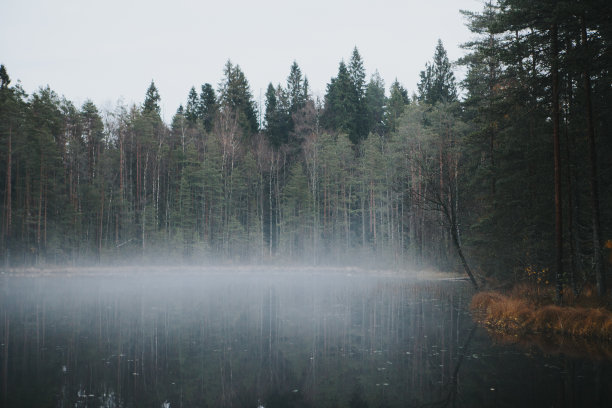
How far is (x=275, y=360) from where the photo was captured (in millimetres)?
11805

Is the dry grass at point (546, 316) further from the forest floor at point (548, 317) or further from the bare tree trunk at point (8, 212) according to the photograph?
the bare tree trunk at point (8, 212)

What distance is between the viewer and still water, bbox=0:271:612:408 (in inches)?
344

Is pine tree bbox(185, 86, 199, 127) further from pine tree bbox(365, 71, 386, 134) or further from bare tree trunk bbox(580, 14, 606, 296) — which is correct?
bare tree trunk bbox(580, 14, 606, 296)

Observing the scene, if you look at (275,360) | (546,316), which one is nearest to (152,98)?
(275,360)

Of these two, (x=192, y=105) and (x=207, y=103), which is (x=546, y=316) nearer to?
(x=207, y=103)

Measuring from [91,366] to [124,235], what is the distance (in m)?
41.1

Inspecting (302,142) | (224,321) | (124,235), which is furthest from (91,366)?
(302,142)

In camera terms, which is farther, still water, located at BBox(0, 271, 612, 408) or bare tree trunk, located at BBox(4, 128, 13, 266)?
bare tree trunk, located at BBox(4, 128, 13, 266)

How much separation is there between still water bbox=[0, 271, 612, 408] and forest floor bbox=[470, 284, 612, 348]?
1227 mm

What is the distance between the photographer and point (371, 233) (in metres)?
53.8

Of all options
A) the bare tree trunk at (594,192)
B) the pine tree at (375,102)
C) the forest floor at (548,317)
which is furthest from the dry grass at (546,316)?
the pine tree at (375,102)

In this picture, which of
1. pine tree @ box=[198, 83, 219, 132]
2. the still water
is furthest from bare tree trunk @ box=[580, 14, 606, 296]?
pine tree @ box=[198, 83, 219, 132]

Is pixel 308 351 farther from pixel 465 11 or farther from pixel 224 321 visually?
pixel 465 11

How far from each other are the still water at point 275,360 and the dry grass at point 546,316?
1266 mm
